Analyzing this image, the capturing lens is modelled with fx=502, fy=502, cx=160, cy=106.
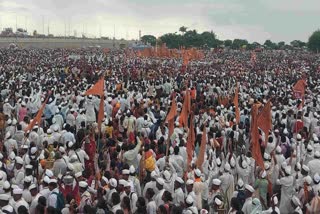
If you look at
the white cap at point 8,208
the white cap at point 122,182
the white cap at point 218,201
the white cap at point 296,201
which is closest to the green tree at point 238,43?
the white cap at point 296,201

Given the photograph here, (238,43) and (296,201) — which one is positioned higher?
(296,201)

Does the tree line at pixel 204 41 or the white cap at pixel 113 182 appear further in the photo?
the tree line at pixel 204 41

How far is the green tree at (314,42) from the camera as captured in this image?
6313cm

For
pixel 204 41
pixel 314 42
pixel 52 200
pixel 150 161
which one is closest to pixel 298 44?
pixel 314 42

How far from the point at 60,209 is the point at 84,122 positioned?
5437 mm

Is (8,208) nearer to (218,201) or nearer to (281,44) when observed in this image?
(218,201)

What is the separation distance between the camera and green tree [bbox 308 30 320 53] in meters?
63.1

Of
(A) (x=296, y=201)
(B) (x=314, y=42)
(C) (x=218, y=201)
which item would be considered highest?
(B) (x=314, y=42)

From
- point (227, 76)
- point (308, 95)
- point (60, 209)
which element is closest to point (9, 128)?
point (60, 209)

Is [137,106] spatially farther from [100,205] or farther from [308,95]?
[100,205]

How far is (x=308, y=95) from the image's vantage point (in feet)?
51.8

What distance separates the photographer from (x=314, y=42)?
63750 mm

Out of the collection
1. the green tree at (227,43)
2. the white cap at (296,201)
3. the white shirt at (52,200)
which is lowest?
the green tree at (227,43)

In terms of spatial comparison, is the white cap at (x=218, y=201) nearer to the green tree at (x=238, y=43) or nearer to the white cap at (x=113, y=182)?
the white cap at (x=113, y=182)
